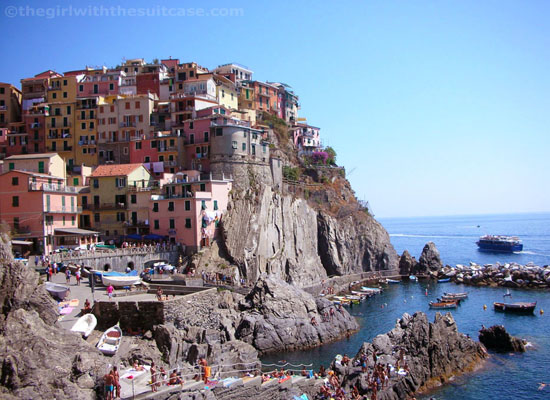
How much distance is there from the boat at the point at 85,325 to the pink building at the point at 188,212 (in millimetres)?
25083

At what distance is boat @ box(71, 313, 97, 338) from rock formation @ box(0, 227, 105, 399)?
219 cm

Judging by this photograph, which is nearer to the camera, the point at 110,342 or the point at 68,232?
the point at 110,342

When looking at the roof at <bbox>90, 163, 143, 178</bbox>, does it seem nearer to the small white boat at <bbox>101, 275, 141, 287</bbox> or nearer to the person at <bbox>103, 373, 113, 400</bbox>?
the small white boat at <bbox>101, 275, 141, 287</bbox>

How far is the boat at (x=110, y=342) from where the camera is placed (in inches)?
1139

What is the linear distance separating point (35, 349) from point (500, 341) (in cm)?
3738

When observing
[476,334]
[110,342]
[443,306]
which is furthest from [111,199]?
[443,306]

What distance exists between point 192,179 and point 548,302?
48040mm

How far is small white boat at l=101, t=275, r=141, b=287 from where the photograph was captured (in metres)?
40.4

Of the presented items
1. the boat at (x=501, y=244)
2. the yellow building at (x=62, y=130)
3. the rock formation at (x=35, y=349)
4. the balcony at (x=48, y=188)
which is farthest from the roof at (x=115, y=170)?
the boat at (x=501, y=244)

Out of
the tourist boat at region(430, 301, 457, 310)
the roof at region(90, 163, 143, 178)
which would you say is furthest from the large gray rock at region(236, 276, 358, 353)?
the roof at region(90, 163, 143, 178)

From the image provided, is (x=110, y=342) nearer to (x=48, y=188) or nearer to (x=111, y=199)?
(x=48, y=188)

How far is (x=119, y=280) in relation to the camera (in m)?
40.8

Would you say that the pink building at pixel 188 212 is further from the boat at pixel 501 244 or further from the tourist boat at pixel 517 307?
the boat at pixel 501 244

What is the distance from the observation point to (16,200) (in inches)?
1976
